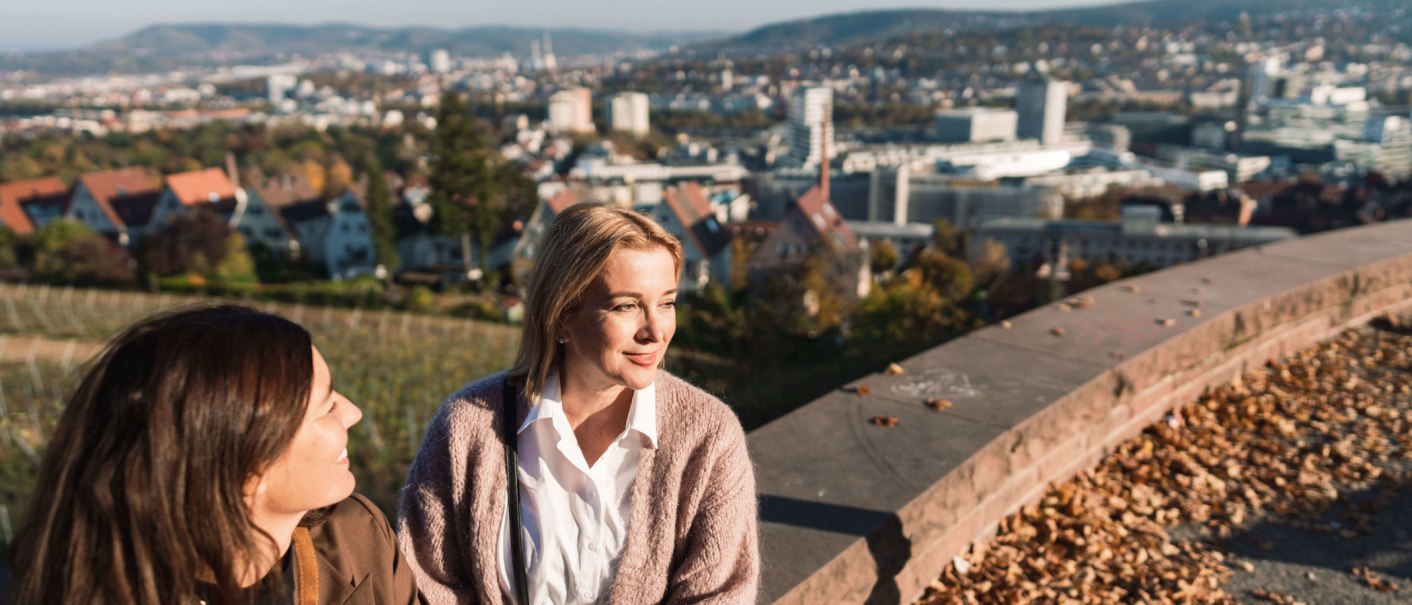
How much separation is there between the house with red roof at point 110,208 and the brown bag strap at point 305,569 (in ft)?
161

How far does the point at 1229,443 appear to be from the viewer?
370 cm

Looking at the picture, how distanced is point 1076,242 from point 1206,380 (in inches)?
1664

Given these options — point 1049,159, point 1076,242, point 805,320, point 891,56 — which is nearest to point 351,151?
point 1076,242

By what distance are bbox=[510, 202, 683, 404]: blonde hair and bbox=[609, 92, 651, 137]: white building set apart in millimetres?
119395

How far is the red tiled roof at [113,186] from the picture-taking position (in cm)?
4391

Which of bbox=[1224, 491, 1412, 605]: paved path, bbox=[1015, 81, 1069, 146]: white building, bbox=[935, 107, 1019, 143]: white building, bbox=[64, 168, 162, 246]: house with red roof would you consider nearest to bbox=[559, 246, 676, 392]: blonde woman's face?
bbox=[1224, 491, 1412, 605]: paved path

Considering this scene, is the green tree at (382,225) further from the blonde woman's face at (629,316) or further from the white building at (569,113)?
the white building at (569,113)

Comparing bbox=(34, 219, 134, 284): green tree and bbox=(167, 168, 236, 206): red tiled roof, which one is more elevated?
bbox=(167, 168, 236, 206): red tiled roof

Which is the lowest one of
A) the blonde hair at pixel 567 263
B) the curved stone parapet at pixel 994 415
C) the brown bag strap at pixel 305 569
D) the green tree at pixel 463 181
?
the green tree at pixel 463 181

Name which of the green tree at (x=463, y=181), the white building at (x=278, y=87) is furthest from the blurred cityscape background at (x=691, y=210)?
the white building at (x=278, y=87)

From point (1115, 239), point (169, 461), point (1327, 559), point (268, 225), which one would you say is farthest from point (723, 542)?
point (1115, 239)

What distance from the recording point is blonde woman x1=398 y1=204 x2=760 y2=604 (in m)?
1.72

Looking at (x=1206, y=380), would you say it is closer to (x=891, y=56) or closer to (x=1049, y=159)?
(x=1049, y=159)

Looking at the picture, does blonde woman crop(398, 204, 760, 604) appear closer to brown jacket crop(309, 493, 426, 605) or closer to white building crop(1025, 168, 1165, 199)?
brown jacket crop(309, 493, 426, 605)
